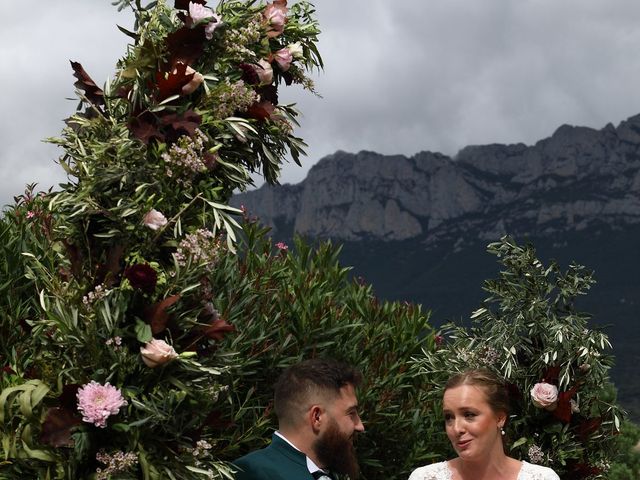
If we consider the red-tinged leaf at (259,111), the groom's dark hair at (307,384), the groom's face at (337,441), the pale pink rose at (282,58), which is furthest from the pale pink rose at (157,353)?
the pale pink rose at (282,58)

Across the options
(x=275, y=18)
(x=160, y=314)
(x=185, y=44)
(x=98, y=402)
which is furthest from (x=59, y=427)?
(x=275, y=18)

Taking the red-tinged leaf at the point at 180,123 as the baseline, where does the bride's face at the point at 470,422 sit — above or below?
below

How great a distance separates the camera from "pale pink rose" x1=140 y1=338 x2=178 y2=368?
392 cm

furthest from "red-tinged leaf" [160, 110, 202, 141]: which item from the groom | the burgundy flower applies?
the groom

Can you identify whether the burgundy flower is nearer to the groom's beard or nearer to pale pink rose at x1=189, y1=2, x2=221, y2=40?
the groom's beard

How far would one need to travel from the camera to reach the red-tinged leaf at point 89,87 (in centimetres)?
456

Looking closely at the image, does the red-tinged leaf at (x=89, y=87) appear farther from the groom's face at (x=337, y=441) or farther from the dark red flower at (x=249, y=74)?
the groom's face at (x=337, y=441)

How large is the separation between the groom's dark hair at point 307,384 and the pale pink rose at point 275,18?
1988 mm

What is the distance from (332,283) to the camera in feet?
30.3

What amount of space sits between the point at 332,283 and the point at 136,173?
518cm

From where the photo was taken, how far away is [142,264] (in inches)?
158

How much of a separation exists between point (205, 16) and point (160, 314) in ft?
5.46

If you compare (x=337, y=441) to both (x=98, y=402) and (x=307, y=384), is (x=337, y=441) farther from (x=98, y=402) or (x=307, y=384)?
(x=98, y=402)

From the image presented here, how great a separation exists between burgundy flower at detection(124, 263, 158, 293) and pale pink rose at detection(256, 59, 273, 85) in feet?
4.72
